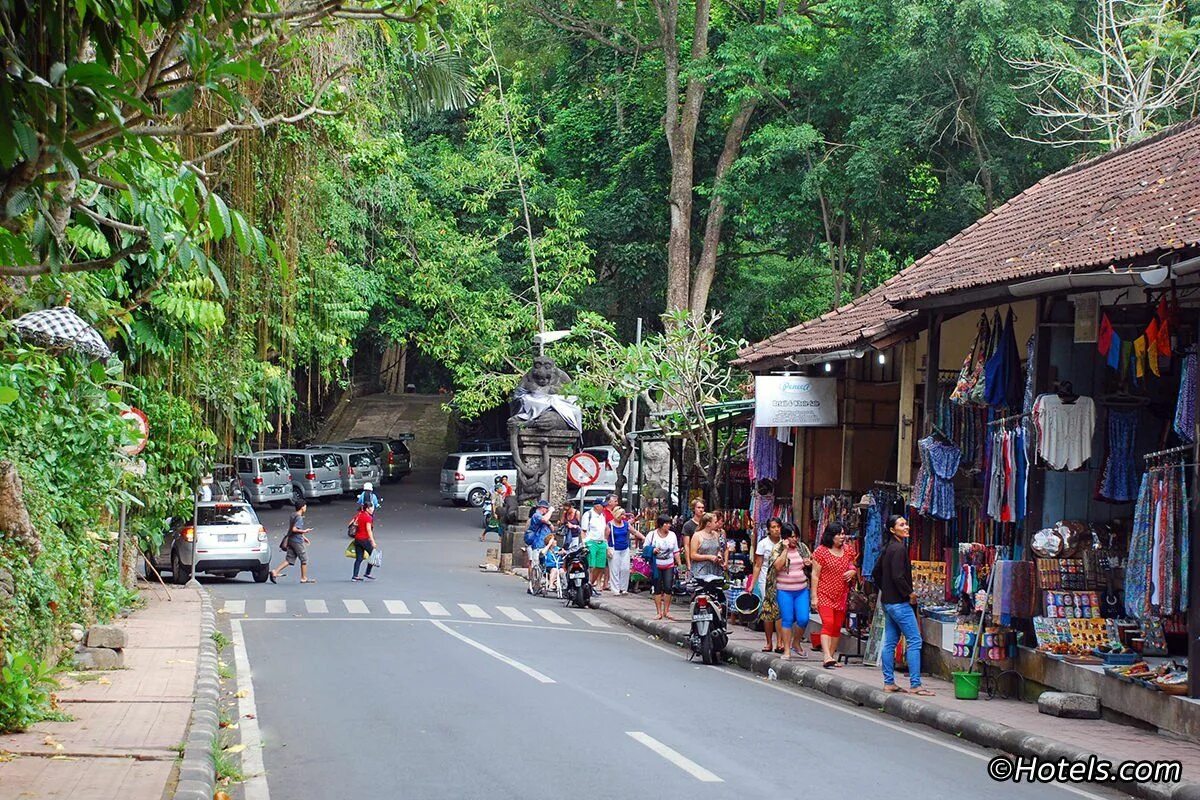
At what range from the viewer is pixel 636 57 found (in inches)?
1538

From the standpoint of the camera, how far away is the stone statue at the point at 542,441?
109 feet

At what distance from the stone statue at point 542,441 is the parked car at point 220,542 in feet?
25.8

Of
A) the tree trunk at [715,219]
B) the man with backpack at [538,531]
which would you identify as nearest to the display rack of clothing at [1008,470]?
the man with backpack at [538,531]

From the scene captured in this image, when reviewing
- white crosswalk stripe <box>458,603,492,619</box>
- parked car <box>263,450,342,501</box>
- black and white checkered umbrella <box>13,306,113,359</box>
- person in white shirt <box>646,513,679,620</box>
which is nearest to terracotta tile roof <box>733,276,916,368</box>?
person in white shirt <box>646,513,679,620</box>

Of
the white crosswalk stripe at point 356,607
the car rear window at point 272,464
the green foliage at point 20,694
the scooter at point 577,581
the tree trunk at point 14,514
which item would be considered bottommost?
the white crosswalk stripe at point 356,607

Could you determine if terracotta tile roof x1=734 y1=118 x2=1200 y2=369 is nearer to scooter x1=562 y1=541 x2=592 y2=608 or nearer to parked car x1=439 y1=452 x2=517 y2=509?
scooter x1=562 y1=541 x2=592 y2=608

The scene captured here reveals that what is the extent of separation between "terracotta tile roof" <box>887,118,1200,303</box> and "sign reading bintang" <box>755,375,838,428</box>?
1766 millimetres

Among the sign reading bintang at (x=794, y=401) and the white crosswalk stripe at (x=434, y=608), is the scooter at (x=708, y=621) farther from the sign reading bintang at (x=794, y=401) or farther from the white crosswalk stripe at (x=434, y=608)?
the white crosswalk stripe at (x=434, y=608)

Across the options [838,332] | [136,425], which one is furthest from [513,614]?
[136,425]

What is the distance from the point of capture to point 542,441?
3338cm

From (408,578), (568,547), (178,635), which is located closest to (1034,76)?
(568,547)

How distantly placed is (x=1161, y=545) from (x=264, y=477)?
37.1 m

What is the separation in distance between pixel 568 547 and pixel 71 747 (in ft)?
55.4

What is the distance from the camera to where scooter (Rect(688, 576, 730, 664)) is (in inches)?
667
